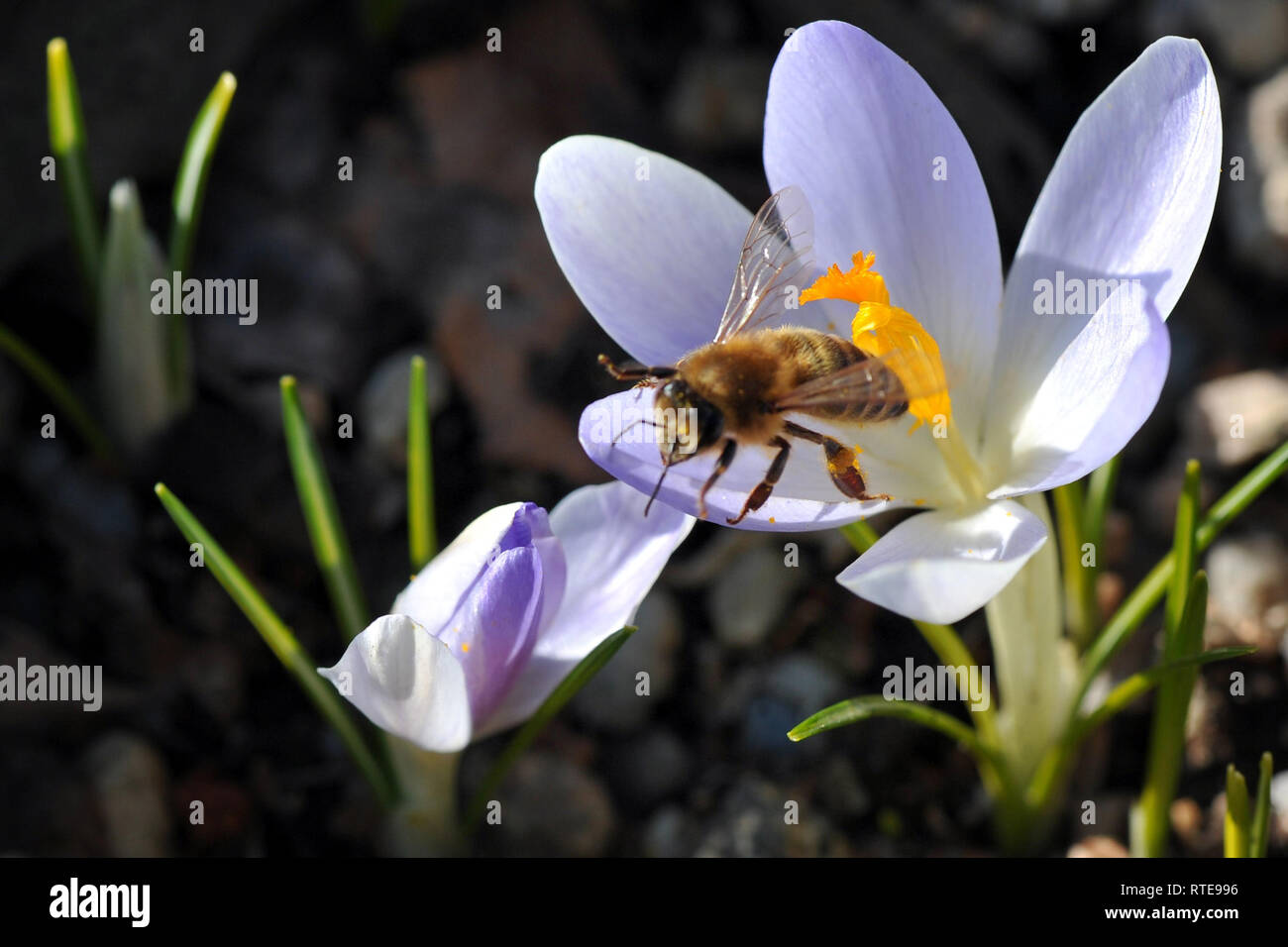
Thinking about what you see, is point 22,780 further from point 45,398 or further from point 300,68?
point 300,68

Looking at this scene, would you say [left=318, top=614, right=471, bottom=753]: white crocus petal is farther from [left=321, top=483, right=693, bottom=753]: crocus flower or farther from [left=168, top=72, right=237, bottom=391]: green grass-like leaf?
[left=168, top=72, right=237, bottom=391]: green grass-like leaf

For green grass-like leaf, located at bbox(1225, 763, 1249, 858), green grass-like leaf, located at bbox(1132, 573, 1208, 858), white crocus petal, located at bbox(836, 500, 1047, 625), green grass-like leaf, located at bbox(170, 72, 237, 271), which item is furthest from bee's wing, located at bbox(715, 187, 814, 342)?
green grass-like leaf, located at bbox(170, 72, 237, 271)

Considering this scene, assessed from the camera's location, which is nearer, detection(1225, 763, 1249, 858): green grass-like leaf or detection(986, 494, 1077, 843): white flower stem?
detection(1225, 763, 1249, 858): green grass-like leaf

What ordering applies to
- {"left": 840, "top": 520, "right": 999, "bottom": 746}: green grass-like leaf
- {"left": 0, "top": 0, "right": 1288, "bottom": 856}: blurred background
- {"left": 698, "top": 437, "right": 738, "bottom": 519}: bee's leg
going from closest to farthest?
{"left": 698, "top": 437, "right": 738, "bottom": 519}: bee's leg, {"left": 840, "top": 520, "right": 999, "bottom": 746}: green grass-like leaf, {"left": 0, "top": 0, "right": 1288, "bottom": 856}: blurred background

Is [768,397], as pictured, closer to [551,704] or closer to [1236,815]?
[551,704]

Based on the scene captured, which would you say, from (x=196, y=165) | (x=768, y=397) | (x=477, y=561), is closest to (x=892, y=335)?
(x=768, y=397)

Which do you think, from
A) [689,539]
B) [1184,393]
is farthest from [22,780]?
[1184,393]
